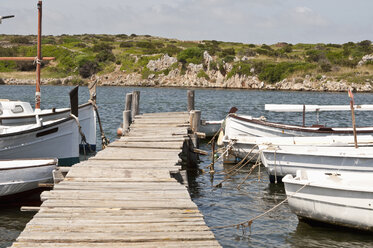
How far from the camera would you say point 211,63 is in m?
84.8

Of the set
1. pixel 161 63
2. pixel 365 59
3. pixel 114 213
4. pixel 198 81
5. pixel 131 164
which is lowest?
pixel 114 213

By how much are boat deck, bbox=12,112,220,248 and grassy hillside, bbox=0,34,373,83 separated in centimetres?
7107

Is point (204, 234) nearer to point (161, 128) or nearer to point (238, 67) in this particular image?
point (161, 128)

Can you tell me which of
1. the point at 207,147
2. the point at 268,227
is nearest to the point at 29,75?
the point at 207,147

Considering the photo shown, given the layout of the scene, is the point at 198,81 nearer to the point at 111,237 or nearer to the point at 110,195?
the point at 110,195

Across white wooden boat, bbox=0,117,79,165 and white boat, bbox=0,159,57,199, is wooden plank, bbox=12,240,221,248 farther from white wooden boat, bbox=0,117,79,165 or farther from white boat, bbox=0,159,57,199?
white wooden boat, bbox=0,117,79,165

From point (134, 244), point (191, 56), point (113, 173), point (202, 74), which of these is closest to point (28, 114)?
point (113, 173)

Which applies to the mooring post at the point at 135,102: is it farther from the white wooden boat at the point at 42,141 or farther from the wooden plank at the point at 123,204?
the wooden plank at the point at 123,204

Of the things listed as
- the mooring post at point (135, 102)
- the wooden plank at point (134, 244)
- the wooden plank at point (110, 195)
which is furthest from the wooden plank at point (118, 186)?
the mooring post at point (135, 102)

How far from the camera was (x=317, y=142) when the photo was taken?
1880 cm

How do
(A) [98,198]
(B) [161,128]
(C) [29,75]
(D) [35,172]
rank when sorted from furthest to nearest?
(C) [29,75] → (B) [161,128] → (D) [35,172] → (A) [98,198]

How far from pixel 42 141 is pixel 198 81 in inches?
2687

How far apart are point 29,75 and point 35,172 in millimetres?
81699

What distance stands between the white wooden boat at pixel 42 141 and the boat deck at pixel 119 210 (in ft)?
12.9
